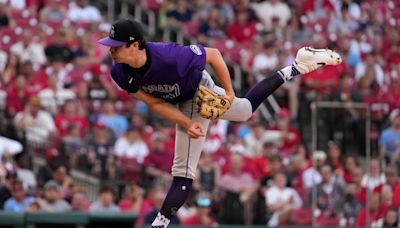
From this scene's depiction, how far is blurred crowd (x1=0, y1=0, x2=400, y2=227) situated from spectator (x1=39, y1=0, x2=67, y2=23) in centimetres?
2

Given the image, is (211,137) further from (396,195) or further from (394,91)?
(396,195)

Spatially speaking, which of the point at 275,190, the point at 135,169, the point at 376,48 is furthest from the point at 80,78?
the point at 376,48

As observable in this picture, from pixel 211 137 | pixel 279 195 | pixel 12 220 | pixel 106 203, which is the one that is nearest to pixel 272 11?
pixel 211 137

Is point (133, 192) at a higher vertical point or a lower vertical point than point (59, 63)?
lower

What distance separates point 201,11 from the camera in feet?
65.2

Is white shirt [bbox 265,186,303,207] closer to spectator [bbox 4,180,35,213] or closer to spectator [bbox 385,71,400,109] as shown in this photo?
spectator [bbox 385,71,400,109]

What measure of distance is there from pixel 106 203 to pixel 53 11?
523 centimetres

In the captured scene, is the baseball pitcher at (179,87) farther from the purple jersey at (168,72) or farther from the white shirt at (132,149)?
the white shirt at (132,149)

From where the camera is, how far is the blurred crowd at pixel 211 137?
46.6 feet

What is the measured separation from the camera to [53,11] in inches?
721

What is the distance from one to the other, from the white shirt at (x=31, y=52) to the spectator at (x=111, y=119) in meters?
1.66

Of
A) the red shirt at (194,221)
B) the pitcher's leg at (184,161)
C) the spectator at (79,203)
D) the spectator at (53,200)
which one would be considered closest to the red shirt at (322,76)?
the red shirt at (194,221)

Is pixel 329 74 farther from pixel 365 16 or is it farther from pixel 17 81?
pixel 17 81

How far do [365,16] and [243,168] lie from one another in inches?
194
